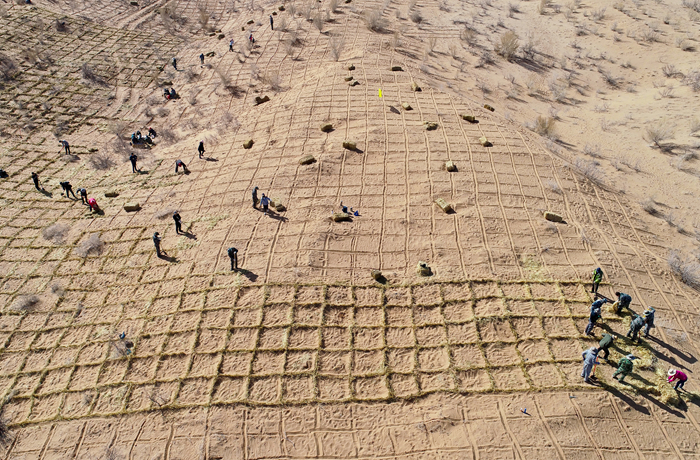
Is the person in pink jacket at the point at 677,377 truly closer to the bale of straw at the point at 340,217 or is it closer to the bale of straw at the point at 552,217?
the bale of straw at the point at 552,217

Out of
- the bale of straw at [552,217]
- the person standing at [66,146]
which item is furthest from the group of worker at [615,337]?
the person standing at [66,146]

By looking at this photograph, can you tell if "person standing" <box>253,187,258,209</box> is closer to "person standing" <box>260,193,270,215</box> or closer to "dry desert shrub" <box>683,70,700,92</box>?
"person standing" <box>260,193,270,215</box>

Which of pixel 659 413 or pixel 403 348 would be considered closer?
pixel 659 413

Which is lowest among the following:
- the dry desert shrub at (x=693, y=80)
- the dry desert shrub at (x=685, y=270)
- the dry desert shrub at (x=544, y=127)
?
the dry desert shrub at (x=685, y=270)

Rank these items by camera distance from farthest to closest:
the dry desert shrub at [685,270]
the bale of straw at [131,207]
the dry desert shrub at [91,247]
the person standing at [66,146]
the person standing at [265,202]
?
the person standing at [66,146] < the bale of straw at [131,207] < the dry desert shrub at [91,247] < the person standing at [265,202] < the dry desert shrub at [685,270]

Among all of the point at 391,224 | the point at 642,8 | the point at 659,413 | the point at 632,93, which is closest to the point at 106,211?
the point at 391,224

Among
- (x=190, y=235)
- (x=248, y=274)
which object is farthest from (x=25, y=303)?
(x=248, y=274)

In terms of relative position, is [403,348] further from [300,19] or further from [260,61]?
[300,19]
